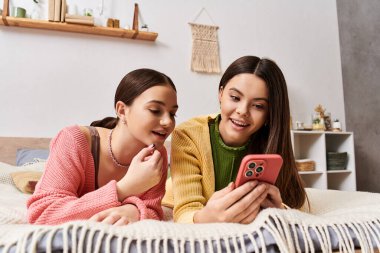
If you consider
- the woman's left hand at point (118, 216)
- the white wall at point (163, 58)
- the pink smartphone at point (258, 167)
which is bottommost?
the woman's left hand at point (118, 216)

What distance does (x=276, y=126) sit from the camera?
94cm

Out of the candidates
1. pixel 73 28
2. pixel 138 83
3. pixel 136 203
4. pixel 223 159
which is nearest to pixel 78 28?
pixel 73 28

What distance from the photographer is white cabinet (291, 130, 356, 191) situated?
2.80 m

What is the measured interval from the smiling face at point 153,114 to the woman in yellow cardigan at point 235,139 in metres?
0.10

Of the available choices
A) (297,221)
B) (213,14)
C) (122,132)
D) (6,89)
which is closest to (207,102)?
(213,14)

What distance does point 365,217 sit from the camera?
2.09 ft

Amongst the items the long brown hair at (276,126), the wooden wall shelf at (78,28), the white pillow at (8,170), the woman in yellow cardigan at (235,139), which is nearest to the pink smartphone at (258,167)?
the woman in yellow cardigan at (235,139)

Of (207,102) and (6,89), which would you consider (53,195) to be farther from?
(207,102)

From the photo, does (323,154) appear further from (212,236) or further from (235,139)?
(212,236)

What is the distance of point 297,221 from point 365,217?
0.19 m

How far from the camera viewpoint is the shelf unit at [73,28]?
2.25 metres

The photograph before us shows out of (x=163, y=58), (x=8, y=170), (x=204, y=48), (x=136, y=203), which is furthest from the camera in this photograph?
(x=204, y=48)

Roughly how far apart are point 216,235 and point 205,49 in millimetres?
2484

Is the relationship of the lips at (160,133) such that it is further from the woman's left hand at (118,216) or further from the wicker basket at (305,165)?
the wicker basket at (305,165)
